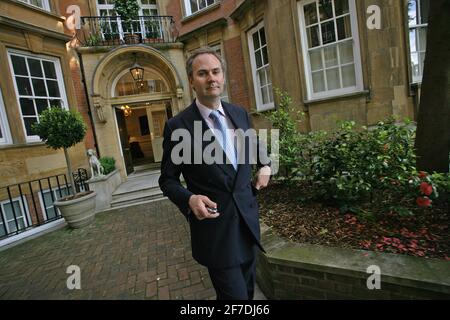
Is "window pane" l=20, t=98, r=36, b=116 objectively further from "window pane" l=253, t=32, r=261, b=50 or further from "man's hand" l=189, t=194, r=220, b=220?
"man's hand" l=189, t=194, r=220, b=220

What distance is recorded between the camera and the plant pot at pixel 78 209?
489 cm

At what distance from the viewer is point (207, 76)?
142cm

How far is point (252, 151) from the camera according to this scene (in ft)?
5.31

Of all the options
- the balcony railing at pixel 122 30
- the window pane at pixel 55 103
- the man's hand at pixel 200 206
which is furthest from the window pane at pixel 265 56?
the man's hand at pixel 200 206

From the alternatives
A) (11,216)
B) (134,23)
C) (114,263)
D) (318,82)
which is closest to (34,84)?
(11,216)

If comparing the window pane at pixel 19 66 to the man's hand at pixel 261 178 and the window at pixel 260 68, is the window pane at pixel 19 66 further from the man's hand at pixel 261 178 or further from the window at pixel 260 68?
the man's hand at pixel 261 178

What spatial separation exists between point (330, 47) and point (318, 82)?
782 mm

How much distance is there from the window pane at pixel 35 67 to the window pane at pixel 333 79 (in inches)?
308

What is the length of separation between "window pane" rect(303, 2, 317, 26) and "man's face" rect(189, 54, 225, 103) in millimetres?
5455

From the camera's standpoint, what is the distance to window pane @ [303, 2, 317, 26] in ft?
18.7

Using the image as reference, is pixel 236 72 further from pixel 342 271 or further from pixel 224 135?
pixel 342 271
